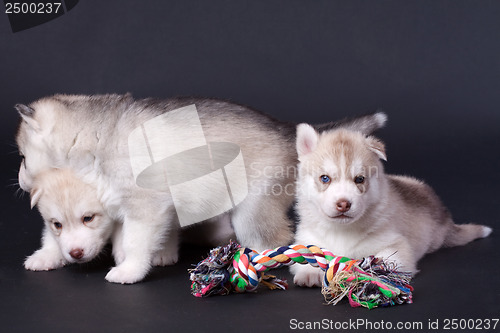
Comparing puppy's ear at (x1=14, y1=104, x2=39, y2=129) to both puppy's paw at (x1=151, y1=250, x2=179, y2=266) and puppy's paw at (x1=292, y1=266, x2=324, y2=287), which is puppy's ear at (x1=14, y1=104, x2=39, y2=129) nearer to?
puppy's paw at (x1=151, y1=250, x2=179, y2=266)

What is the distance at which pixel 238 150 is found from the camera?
4.26 m

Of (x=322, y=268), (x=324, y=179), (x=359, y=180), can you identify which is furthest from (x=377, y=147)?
(x=322, y=268)

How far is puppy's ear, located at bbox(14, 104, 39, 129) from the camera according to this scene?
4032 millimetres

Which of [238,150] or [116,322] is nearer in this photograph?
[116,322]

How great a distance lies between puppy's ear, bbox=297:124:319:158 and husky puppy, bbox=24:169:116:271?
1.19 metres

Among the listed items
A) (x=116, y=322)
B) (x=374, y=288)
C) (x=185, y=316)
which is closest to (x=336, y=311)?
(x=374, y=288)

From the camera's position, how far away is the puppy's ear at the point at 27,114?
4.03 metres

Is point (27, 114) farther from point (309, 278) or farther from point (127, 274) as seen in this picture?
point (309, 278)

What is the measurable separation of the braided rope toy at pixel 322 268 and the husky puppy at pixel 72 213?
71 centimetres

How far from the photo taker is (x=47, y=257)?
14.2 feet

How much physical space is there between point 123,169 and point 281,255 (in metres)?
1.05

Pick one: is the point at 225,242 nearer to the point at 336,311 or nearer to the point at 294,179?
the point at 294,179

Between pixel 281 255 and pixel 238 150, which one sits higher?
pixel 238 150

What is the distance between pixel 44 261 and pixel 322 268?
174 cm
